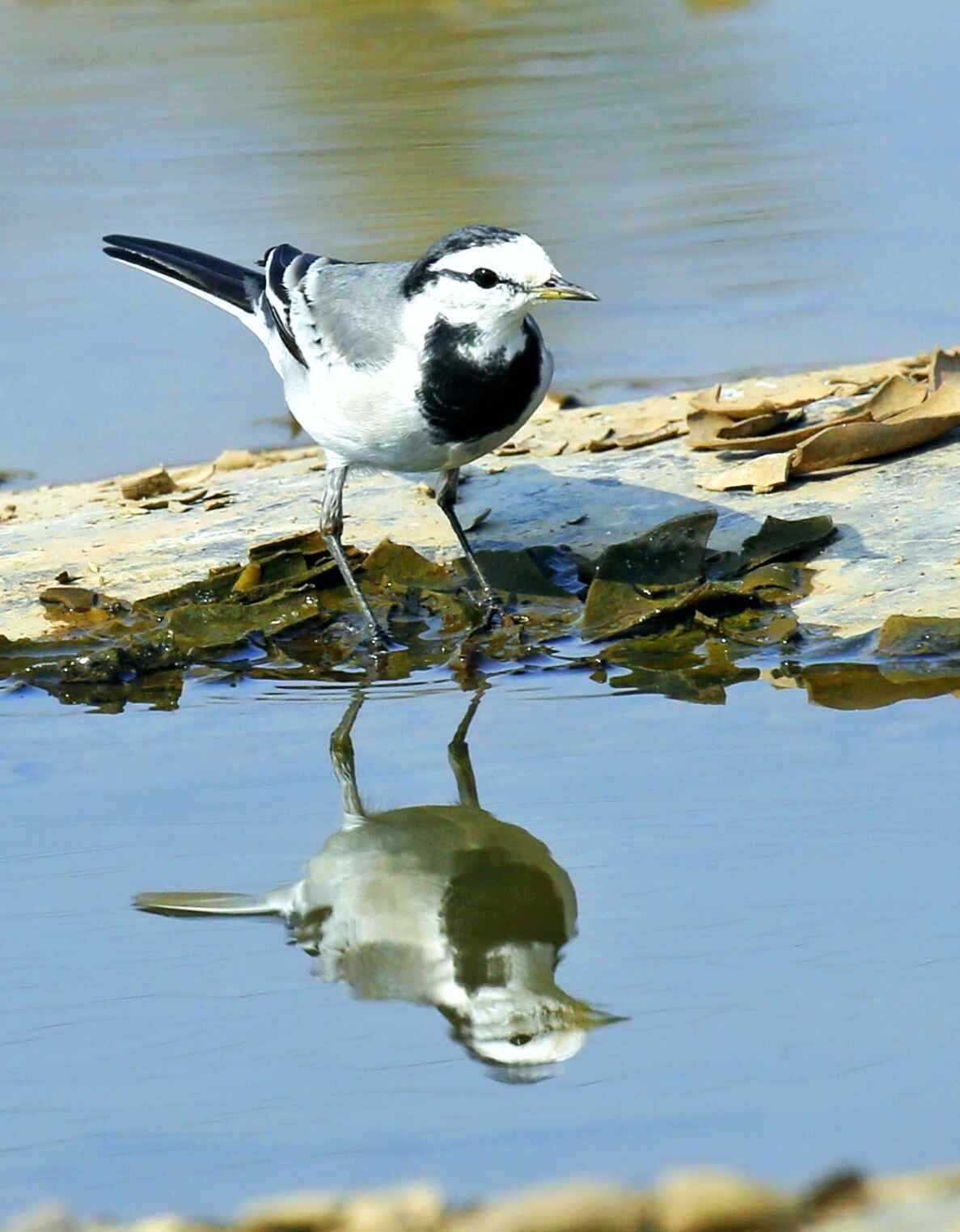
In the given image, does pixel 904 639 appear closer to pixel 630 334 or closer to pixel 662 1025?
pixel 662 1025

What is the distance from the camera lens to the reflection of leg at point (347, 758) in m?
4.18

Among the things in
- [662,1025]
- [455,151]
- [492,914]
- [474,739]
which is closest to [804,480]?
[474,739]

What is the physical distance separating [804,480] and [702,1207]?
→ 386 cm

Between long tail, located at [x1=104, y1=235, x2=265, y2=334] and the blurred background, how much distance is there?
31.3 inches

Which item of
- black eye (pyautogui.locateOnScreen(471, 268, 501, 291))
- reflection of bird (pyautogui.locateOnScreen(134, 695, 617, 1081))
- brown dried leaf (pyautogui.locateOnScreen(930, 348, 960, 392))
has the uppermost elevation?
black eye (pyautogui.locateOnScreen(471, 268, 501, 291))

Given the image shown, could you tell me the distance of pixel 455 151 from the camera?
11633 mm

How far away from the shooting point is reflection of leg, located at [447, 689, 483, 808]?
4.21 m

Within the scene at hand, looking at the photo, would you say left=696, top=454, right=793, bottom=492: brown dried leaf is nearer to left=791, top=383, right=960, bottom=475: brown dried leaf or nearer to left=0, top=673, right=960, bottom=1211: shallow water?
left=791, top=383, right=960, bottom=475: brown dried leaf

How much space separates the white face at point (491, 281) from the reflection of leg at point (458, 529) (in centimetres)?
74

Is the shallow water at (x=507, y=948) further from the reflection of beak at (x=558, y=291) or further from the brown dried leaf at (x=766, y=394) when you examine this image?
the brown dried leaf at (x=766, y=394)

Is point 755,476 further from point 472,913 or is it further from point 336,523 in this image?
point 472,913

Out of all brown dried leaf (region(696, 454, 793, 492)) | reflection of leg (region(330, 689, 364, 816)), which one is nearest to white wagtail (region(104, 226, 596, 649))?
reflection of leg (region(330, 689, 364, 816))

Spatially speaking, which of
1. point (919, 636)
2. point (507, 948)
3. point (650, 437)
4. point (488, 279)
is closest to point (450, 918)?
point (507, 948)

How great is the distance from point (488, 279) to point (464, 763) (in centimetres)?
150
